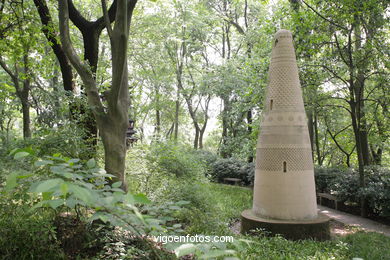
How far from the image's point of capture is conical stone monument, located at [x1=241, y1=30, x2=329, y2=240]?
7.94 m

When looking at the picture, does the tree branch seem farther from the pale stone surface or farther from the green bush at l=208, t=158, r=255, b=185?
the green bush at l=208, t=158, r=255, b=185

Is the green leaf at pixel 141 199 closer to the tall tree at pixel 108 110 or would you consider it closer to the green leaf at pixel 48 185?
the green leaf at pixel 48 185

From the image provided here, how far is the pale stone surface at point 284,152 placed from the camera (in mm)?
8102

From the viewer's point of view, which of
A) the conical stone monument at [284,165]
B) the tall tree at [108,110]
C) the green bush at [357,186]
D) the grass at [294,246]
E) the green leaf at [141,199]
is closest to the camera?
the green leaf at [141,199]

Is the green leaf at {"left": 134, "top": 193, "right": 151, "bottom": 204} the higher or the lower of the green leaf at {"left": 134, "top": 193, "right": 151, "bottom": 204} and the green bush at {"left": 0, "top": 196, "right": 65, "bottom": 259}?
the higher

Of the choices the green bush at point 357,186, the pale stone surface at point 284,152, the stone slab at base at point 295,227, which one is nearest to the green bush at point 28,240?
the stone slab at base at point 295,227

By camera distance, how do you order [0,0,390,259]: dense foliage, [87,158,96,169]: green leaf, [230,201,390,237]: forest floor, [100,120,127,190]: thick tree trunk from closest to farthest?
1. [87,158,96,169]: green leaf
2. [0,0,390,259]: dense foliage
3. [100,120,127,190]: thick tree trunk
4. [230,201,390,237]: forest floor

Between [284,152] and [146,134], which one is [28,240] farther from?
[146,134]

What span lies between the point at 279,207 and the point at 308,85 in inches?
241

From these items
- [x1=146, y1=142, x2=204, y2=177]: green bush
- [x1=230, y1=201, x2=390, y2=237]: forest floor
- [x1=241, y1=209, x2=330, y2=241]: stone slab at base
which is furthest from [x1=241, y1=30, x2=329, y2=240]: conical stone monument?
[x1=146, y1=142, x2=204, y2=177]: green bush

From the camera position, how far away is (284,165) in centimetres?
821

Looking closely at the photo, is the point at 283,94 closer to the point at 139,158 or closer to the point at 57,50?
the point at 139,158

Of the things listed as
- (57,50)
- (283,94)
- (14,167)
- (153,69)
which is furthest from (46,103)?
(153,69)

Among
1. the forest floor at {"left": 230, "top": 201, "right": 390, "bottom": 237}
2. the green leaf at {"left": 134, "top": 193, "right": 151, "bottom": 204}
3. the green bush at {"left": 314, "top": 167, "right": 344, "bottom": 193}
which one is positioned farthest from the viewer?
the green bush at {"left": 314, "top": 167, "right": 344, "bottom": 193}
